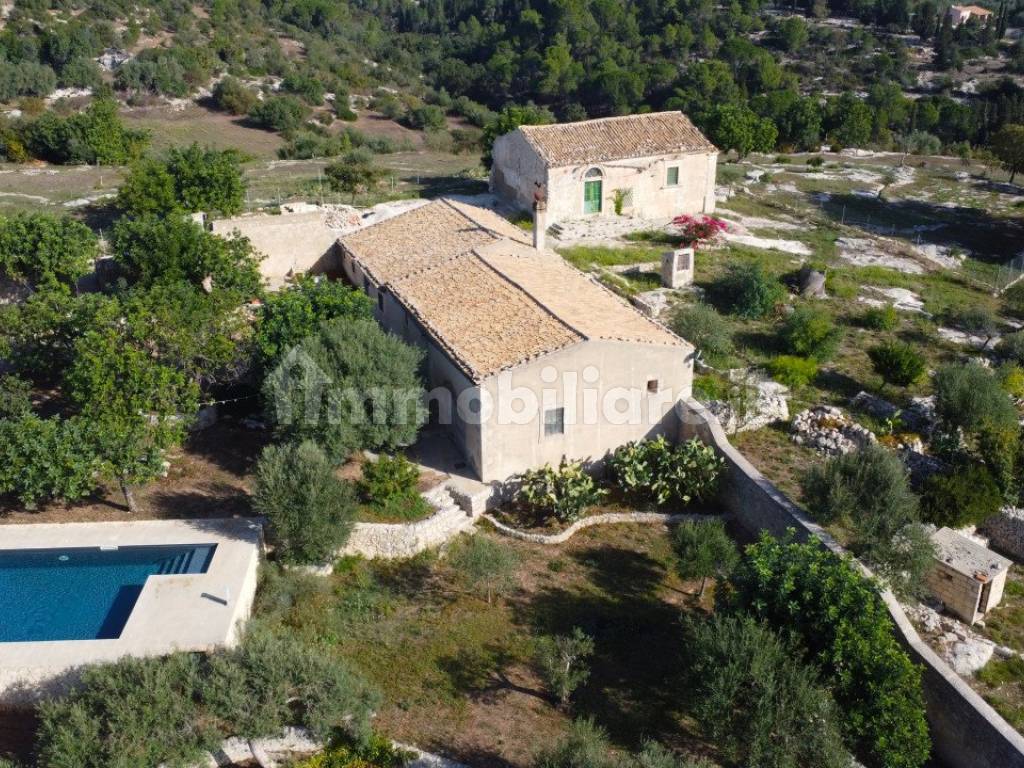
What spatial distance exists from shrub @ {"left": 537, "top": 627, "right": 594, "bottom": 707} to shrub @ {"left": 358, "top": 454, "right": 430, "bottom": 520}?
5091 millimetres

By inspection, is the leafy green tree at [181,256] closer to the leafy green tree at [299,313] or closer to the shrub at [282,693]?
the leafy green tree at [299,313]

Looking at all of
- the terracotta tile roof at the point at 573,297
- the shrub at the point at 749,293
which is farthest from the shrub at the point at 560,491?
the shrub at the point at 749,293

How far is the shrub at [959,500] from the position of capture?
2044cm

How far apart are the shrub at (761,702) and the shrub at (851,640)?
408 mm

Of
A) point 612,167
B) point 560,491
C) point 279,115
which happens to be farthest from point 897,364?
point 279,115

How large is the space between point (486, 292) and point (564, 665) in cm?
1144

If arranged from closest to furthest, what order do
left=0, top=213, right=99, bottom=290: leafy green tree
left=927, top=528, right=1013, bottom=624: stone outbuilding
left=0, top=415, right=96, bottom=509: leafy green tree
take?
left=927, top=528, right=1013, bottom=624: stone outbuilding < left=0, top=415, right=96, bottom=509: leafy green tree < left=0, top=213, right=99, bottom=290: leafy green tree

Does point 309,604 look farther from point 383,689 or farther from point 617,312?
point 617,312

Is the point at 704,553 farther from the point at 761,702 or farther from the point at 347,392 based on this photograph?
the point at 347,392

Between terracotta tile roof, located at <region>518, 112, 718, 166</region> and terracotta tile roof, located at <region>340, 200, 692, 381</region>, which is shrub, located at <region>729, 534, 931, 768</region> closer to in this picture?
terracotta tile roof, located at <region>340, 200, 692, 381</region>

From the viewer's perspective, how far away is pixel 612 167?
38.1 meters

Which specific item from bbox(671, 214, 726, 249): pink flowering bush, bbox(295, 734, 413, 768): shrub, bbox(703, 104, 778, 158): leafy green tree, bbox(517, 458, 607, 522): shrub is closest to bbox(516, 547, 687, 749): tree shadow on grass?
bbox(517, 458, 607, 522): shrub

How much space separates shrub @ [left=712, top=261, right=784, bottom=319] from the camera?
31.4 metres

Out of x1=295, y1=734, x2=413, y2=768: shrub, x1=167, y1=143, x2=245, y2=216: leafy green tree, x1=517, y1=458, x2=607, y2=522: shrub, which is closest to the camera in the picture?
x1=295, y1=734, x2=413, y2=768: shrub
